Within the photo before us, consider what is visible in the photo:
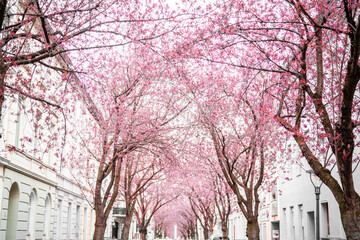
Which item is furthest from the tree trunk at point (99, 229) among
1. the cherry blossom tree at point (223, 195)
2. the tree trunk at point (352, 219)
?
the tree trunk at point (352, 219)

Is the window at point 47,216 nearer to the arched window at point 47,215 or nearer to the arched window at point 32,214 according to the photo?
the arched window at point 47,215

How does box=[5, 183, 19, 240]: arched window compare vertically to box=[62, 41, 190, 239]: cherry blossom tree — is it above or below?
below

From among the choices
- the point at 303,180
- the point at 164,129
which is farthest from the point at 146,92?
the point at 303,180

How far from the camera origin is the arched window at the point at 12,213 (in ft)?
63.1

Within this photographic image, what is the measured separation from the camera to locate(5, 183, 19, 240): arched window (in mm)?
19234

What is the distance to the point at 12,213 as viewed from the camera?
64.6ft

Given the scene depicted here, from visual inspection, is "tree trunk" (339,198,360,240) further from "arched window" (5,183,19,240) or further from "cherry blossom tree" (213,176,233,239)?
"cherry blossom tree" (213,176,233,239)

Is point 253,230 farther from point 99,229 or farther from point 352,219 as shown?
point 352,219

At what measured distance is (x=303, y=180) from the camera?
2550 cm

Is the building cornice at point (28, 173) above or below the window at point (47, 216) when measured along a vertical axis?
above

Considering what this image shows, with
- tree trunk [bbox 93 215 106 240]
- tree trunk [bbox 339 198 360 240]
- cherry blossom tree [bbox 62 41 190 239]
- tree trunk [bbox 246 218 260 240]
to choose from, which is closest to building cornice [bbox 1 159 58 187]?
cherry blossom tree [bbox 62 41 190 239]

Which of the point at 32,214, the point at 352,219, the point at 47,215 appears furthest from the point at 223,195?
the point at 352,219

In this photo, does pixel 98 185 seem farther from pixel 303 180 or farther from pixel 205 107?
pixel 303 180

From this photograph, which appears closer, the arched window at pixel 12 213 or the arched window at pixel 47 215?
the arched window at pixel 12 213
